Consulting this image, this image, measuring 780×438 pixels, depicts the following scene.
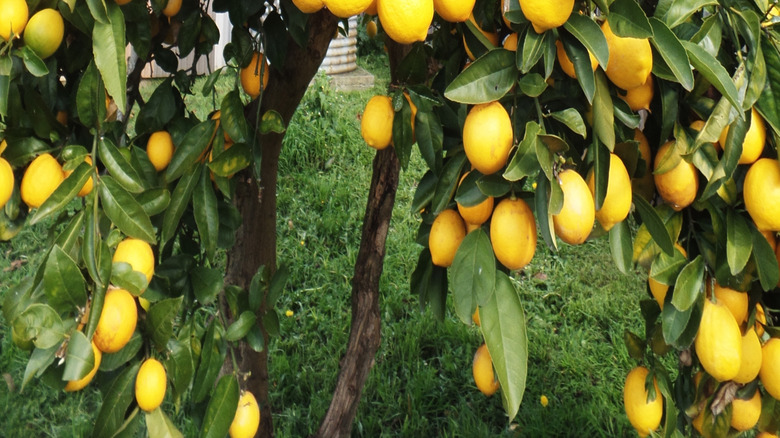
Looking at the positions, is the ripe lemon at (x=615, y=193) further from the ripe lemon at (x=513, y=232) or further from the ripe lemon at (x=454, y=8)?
the ripe lemon at (x=454, y=8)

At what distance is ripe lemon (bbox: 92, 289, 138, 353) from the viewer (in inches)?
24.5

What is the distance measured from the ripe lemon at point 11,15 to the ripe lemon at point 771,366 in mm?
827

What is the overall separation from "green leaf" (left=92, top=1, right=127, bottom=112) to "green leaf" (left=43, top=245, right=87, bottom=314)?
145 millimetres

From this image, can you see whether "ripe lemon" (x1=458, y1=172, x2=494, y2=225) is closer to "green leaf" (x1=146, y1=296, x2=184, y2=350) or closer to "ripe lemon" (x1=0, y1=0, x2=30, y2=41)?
"green leaf" (x1=146, y1=296, x2=184, y2=350)

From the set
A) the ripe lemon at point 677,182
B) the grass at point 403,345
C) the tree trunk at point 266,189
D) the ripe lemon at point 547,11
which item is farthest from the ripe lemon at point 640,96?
the grass at point 403,345

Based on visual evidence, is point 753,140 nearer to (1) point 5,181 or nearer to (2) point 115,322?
(2) point 115,322

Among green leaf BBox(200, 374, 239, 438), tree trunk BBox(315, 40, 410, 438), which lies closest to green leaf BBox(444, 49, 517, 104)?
green leaf BBox(200, 374, 239, 438)

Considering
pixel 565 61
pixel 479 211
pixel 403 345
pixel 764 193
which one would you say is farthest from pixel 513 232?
pixel 403 345

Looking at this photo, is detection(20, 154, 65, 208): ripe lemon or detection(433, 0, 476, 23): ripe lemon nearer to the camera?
detection(433, 0, 476, 23): ripe lemon

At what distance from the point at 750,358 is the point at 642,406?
15 centimetres

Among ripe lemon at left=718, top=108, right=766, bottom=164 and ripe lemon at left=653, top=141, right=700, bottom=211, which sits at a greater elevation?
ripe lemon at left=718, top=108, right=766, bottom=164

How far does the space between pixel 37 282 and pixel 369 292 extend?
3.32ft

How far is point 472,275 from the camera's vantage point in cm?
59

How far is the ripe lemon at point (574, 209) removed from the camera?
0.56 metres
